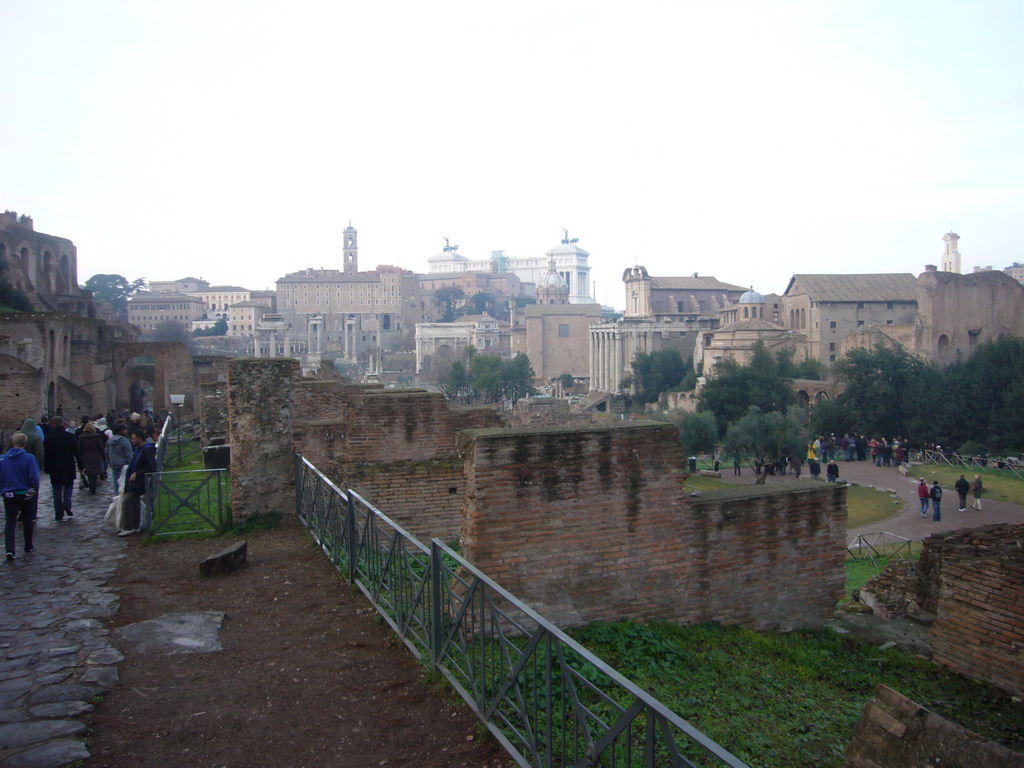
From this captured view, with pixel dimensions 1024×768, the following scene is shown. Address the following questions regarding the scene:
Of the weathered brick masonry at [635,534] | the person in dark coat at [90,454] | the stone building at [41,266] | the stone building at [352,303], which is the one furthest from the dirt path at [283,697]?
the stone building at [352,303]

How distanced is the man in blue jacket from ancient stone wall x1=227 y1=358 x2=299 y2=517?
72.7 inches

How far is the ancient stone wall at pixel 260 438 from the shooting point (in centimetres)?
855

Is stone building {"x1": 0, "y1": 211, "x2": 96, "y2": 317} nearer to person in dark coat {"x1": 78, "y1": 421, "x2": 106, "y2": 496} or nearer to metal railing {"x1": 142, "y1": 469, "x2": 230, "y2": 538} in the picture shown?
person in dark coat {"x1": 78, "y1": 421, "x2": 106, "y2": 496}

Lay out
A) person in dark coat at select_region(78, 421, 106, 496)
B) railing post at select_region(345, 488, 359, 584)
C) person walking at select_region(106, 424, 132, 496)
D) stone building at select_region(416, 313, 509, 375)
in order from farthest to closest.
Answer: stone building at select_region(416, 313, 509, 375), person in dark coat at select_region(78, 421, 106, 496), person walking at select_region(106, 424, 132, 496), railing post at select_region(345, 488, 359, 584)

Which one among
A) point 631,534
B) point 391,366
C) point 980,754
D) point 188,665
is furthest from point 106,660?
point 391,366

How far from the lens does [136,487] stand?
8.19 m

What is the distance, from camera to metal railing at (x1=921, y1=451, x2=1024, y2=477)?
83.6 ft

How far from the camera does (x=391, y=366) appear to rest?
4237 inches

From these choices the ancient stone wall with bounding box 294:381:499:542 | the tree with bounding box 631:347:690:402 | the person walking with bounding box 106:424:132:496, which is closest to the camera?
the ancient stone wall with bounding box 294:381:499:542

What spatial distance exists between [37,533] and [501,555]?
18.5 ft

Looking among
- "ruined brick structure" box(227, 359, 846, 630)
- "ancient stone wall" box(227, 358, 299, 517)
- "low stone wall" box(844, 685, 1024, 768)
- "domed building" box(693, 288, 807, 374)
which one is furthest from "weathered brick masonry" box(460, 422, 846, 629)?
"domed building" box(693, 288, 807, 374)

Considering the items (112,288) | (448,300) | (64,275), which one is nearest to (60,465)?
(64,275)

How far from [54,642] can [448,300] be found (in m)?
136

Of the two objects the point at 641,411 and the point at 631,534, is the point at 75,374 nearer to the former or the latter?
the point at 631,534
